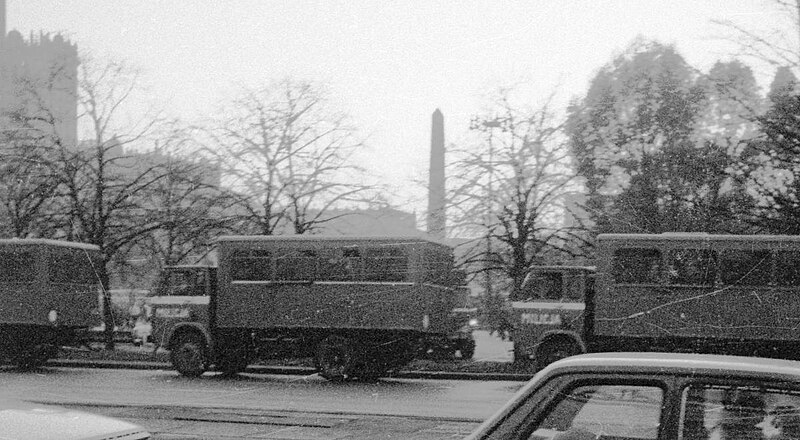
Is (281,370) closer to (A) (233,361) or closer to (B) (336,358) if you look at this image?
(A) (233,361)

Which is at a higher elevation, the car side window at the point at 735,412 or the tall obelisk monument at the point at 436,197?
the tall obelisk monument at the point at 436,197

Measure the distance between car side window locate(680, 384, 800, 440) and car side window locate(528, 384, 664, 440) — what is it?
0.14m

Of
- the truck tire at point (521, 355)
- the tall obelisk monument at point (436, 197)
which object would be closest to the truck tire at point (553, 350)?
the truck tire at point (521, 355)

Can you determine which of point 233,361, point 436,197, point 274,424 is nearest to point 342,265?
point 233,361

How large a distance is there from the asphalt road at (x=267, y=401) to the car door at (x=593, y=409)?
751cm

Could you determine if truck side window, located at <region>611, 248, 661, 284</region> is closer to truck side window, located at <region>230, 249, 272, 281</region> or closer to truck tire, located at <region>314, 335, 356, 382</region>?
truck tire, located at <region>314, 335, 356, 382</region>

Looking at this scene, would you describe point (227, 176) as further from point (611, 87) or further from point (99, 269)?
point (611, 87)

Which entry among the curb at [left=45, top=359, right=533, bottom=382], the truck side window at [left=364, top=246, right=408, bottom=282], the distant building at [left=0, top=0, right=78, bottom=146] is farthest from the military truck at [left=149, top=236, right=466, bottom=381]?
the distant building at [left=0, top=0, right=78, bottom=146]

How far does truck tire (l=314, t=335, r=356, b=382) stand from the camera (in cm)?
1994

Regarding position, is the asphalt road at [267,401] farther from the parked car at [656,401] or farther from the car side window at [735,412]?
the car side window at [735,412]

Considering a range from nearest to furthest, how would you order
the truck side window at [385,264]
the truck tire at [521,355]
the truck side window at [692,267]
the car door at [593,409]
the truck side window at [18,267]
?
the car door at [593,409]
the truck side window at [692,267]
the truck side window at [385,264]
the truck tire at [521,355]
the truck side window at [18,267]

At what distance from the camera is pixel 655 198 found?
28.8 metres

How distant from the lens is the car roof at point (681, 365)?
373cm

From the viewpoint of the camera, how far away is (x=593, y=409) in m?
3.94
